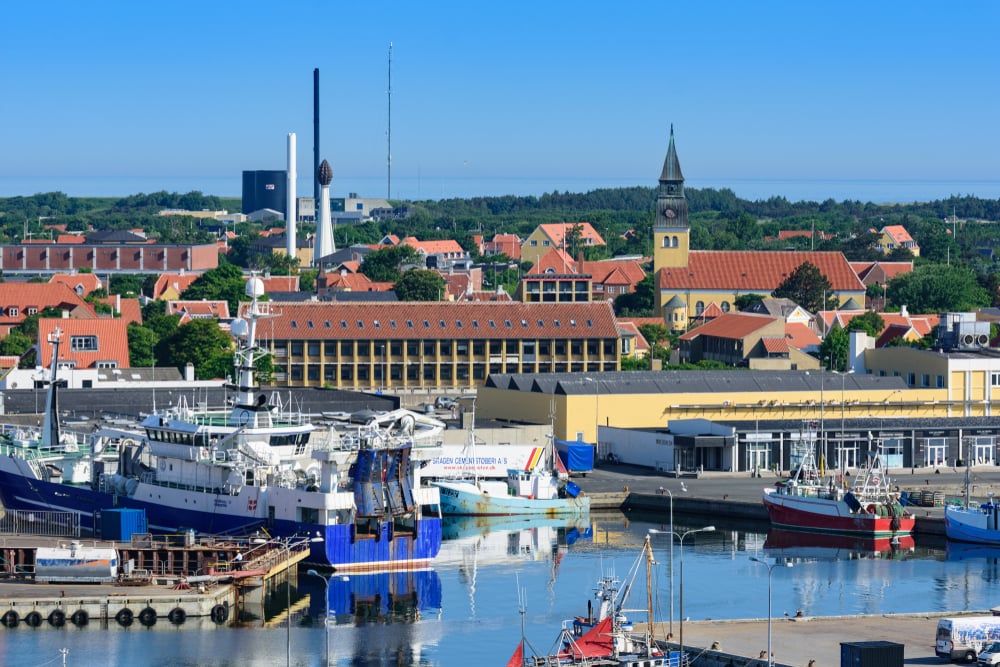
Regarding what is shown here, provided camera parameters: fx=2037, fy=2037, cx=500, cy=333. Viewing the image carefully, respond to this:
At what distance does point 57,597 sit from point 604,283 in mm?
118723

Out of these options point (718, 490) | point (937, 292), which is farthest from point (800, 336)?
point (718, 490)

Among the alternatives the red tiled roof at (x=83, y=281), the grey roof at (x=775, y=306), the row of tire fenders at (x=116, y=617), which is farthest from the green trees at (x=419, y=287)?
the row of tire fenders at (x=116, y=617)

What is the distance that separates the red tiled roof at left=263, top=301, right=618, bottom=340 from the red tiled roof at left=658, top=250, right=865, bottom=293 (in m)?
37.2

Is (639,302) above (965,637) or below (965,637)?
above

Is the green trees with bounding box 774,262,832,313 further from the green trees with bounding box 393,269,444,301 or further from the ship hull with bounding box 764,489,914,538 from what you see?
the ship hull with bounding box 764,489,914,538

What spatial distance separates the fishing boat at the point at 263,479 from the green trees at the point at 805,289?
77964 mm

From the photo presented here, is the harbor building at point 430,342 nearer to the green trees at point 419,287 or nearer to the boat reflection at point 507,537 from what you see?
the boat reflection at point 507,537

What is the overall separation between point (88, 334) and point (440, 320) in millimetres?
18706

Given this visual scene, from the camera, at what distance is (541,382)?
86.4 m

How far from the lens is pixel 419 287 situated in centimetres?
13975

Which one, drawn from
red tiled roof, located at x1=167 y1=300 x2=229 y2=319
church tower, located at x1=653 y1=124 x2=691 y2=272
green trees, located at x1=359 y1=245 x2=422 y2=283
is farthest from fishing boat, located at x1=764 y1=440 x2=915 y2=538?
green trees, located at x1=359 y1=245 x2=422 y2=283

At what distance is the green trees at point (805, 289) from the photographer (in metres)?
142

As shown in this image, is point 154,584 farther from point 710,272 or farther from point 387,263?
point 387,263

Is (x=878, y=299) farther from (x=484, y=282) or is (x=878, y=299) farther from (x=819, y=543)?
(x=819, y=543)
